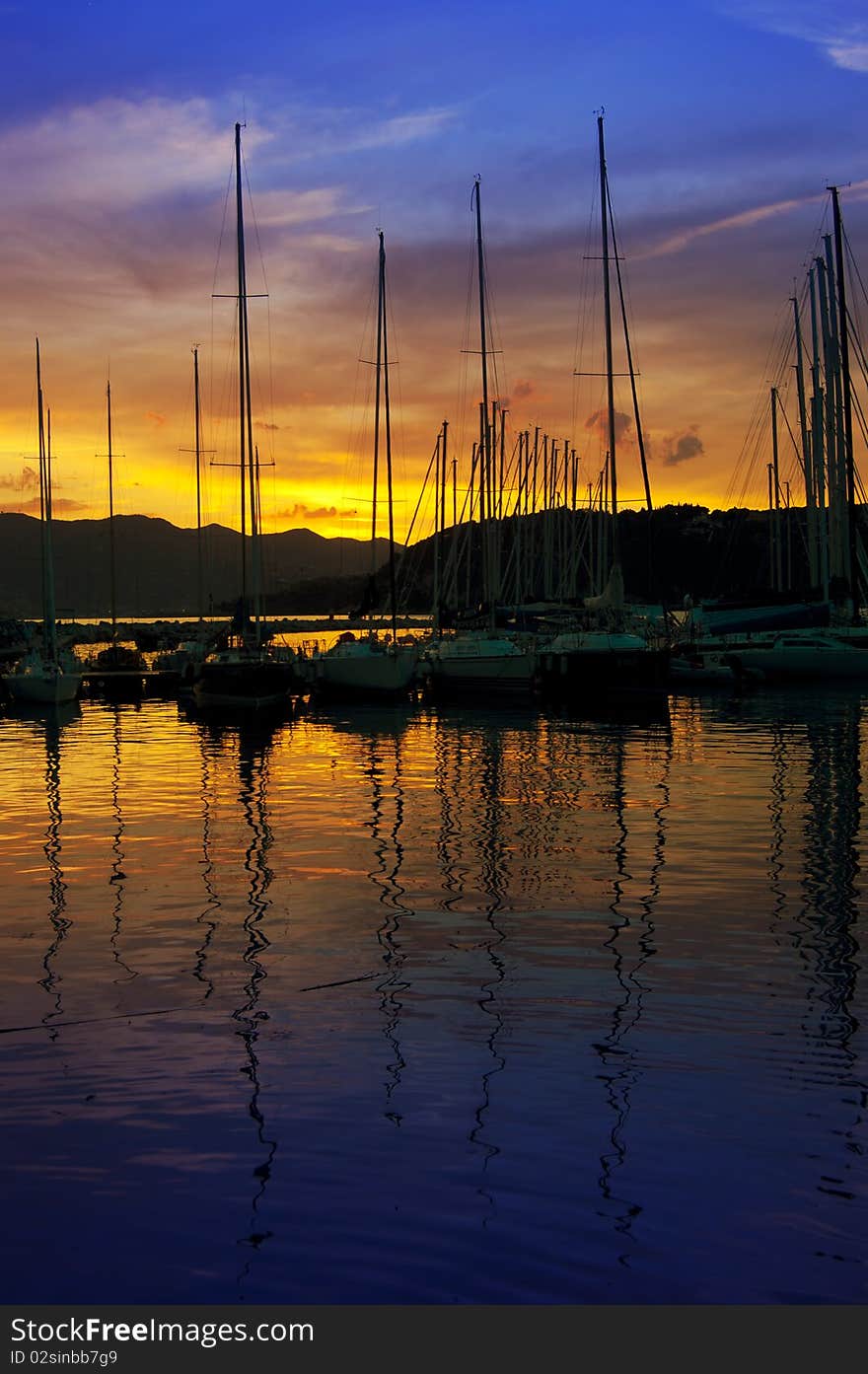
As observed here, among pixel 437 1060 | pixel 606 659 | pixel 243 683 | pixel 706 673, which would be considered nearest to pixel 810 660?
pixel 706 673

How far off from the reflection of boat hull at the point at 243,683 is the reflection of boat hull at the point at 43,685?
561cm

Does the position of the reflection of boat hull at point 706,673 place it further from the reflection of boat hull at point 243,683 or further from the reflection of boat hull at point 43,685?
the reflection of boat hull at point 43,685

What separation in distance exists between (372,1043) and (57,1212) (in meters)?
3.10

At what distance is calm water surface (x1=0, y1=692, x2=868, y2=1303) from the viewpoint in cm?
655

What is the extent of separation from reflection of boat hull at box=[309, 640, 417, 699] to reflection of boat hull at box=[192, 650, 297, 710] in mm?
4576

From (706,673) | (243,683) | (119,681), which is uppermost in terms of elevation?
(243,683)

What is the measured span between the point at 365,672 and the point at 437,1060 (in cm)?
4158

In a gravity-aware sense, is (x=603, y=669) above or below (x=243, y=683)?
above

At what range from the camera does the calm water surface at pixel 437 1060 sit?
655 cm

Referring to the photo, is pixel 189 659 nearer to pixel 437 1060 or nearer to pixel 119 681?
→ pixel 119 681

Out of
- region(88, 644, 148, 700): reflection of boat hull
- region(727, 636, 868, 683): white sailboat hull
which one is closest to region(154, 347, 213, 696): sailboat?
region(88, 644, 148, 700): reflection of boat hull

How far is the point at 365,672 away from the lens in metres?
50.7

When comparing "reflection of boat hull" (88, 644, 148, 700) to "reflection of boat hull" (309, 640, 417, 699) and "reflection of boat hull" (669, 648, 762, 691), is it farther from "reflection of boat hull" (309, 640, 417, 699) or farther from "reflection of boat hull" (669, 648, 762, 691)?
"reflection of boat hull" (669, 648, 762, 691)

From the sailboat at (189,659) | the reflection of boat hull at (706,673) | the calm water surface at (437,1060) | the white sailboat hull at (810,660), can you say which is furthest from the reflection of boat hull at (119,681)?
the calm water surface at (437,1060)
